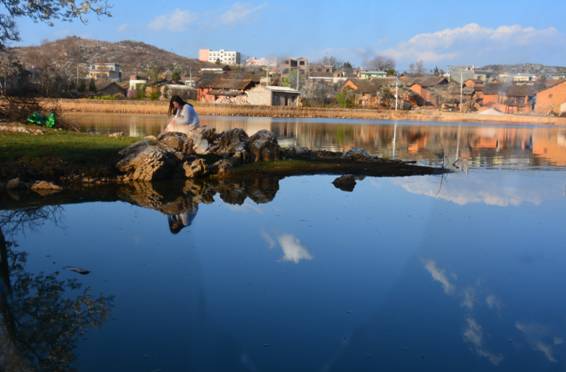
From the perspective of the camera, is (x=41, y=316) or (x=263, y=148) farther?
(x=263, y=148)

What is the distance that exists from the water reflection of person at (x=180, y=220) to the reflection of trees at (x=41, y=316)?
2.68 metres

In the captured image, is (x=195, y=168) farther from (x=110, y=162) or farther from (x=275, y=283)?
(x=275, y=283)

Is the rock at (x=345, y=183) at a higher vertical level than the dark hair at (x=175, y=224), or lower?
higher

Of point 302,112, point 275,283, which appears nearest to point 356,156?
point 275,283

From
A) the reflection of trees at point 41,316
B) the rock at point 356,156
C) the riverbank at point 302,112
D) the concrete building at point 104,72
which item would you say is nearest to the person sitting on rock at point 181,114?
the rock at point 356,156

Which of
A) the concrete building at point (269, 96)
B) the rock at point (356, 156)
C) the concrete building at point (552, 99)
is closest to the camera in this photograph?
the rock at point (356, 156)

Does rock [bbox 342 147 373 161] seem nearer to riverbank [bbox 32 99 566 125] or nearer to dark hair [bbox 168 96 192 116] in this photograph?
dark hair [bbox 168 96 192 116]

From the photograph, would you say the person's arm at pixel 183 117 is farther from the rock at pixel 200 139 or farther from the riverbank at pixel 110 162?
the riverbank at pixel 110 162

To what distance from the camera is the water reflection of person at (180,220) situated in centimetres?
1023

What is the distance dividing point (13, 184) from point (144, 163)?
10.2 ft

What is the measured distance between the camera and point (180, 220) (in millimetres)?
10883

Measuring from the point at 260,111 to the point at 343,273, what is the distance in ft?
223

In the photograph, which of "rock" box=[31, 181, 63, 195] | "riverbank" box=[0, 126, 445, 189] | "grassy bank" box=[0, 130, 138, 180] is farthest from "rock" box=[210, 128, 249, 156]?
"rock" box=[31, 181, 63, 195]

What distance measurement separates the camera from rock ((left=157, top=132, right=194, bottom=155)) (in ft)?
57.2
